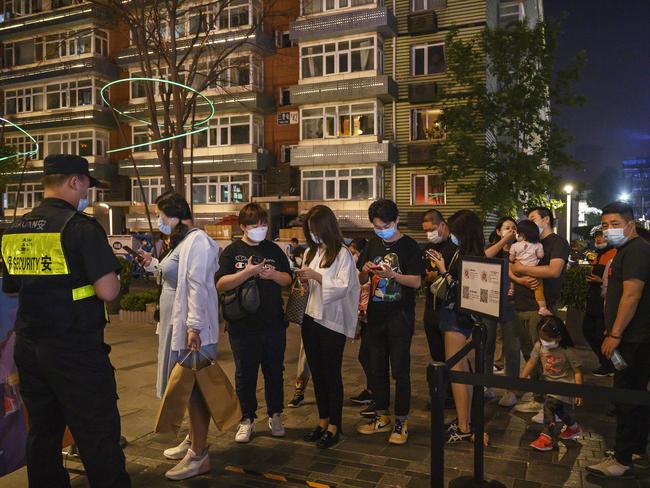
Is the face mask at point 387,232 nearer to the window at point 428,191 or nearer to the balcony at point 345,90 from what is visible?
the window at point 428,191

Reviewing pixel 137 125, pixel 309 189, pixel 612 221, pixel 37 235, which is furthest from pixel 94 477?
pixel 137 125

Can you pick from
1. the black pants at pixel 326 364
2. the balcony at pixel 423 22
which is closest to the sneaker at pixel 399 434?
the black pants at pixel 326 364

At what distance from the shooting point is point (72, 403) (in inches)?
126

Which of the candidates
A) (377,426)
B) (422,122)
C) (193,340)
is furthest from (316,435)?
(422,122)

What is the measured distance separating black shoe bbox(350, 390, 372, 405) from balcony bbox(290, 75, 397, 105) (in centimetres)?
2116

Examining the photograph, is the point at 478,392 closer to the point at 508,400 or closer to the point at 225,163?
the point at 508,400

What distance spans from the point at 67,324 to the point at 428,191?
24.0 meters

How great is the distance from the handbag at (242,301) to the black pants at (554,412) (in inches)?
108

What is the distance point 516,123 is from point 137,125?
2267cm

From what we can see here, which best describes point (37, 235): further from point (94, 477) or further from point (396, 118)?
point (396, 118)

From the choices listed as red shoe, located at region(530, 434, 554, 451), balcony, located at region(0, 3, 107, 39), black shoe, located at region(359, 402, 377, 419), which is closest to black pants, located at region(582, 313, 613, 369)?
red shoe, located at region(530, 434, 554, 451)

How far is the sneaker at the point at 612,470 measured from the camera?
4246mm

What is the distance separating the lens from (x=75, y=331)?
320 cm

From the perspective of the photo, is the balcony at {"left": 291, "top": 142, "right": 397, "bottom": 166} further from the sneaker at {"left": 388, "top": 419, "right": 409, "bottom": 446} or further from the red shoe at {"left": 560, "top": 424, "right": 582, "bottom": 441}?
Result: the sneaker at {"left": 388, "top": 419, "right": 409, "bottom": 446}
